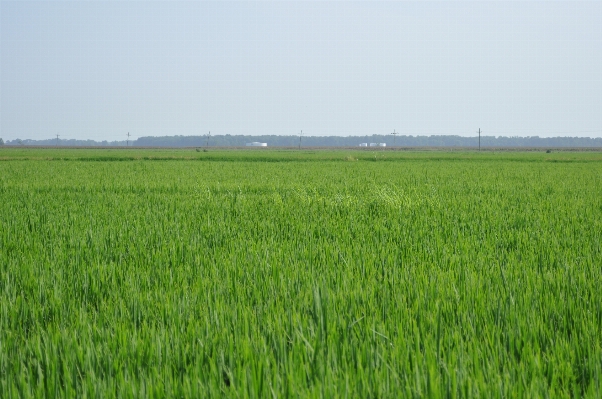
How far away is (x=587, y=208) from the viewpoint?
9.73 meters

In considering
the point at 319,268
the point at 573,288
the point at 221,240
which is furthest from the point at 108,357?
the point at 221,240

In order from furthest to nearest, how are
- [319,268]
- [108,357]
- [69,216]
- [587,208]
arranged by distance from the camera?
[587,208] → [69,216] → [319,268] → [108,357]

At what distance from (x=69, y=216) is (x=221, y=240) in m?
3.56

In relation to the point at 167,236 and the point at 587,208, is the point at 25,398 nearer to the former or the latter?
the point at 167,236

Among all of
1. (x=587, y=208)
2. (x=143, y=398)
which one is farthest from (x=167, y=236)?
(x=587, y=208)

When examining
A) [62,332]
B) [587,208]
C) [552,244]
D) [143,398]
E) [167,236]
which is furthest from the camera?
[587,208]

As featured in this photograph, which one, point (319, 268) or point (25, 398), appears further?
point (319, 268)

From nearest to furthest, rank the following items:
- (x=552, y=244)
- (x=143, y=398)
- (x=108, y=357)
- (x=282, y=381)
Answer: (x=143, y=398)
(x=282, y=381)
(x=108, y=357)
(x=552, y=244)

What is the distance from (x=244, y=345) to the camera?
8.20 feet

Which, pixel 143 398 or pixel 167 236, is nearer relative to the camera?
pixel 143 398

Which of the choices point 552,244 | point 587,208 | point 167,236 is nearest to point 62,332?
point 167,236

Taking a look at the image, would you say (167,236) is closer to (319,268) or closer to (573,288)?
(319,268)

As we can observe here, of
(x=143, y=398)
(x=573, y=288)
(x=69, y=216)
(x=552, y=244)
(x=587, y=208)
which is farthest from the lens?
(x=587, y=208)

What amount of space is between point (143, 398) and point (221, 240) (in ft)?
14.5
